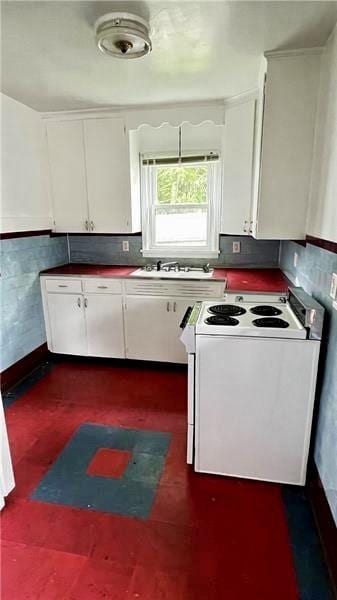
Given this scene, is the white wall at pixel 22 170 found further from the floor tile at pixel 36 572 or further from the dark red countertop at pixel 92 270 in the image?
the floor tile at pixel 36 572

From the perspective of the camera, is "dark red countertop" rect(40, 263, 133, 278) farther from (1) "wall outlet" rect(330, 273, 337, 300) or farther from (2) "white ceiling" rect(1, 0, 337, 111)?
(1) "wall outlet" rect(330, 273, 337, 300)

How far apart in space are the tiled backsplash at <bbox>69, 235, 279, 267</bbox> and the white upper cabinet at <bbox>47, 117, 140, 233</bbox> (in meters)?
0.36

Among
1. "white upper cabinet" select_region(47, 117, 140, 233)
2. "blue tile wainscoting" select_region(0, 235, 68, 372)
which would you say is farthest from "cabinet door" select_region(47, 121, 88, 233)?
"blue tile wainscoting" select_region(0, 235, 68, 372)

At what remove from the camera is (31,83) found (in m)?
2.22

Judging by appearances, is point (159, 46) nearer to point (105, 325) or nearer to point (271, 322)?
point (271, 322)

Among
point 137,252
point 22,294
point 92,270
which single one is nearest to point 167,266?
point 137,252

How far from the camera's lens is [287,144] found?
190cm

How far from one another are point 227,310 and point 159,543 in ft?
4.07

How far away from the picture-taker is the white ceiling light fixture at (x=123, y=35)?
1.44 metres

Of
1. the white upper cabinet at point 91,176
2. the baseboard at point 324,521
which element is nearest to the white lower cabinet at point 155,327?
the white upper cabinet at point 91,176

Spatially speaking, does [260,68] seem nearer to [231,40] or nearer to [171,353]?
[231,40]

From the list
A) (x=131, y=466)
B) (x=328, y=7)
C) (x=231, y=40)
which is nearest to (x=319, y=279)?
(x=328, y=7)

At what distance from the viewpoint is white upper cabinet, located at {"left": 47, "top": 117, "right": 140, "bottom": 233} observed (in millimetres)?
2896

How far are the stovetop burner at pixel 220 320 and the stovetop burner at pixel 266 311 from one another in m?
0.23
